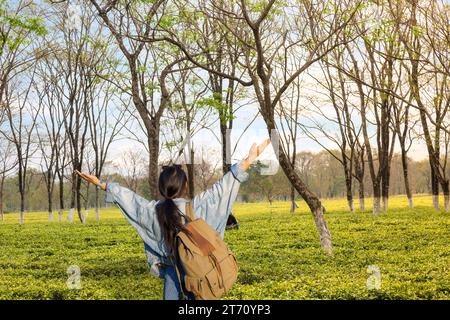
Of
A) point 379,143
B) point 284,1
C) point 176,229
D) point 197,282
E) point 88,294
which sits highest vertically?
point 284,1

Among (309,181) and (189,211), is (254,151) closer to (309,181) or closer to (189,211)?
(189,211)

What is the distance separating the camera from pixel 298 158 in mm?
36000

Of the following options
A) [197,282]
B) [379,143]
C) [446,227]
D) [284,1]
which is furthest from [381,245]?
[379,143]

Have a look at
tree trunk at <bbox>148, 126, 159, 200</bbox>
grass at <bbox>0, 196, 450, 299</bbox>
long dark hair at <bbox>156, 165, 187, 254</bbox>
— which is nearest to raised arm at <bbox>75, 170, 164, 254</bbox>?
long dark hair at <bbox>156, 165, 187, 254</bbox>

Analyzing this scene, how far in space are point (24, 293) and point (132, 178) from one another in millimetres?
27260

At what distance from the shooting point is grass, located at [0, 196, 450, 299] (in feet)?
25.5

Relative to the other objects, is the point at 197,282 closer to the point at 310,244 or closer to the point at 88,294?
the point at 88,294

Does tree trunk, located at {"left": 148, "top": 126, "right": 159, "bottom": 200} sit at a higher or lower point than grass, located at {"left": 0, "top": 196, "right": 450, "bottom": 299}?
higher

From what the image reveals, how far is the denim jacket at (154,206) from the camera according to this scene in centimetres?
405

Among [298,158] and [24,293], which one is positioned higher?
[298,158]

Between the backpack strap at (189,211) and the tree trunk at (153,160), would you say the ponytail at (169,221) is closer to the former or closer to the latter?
the backpack strap at (189,211)

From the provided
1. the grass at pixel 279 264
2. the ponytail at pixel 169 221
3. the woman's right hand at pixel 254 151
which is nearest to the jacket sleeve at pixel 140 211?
the ponytail at pixel 169 221

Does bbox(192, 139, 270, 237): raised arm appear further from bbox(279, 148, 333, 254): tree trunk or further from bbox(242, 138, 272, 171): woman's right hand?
bbox(279, 148, 333, 254): tree trunk

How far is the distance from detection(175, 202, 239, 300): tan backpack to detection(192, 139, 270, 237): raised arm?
254mm
